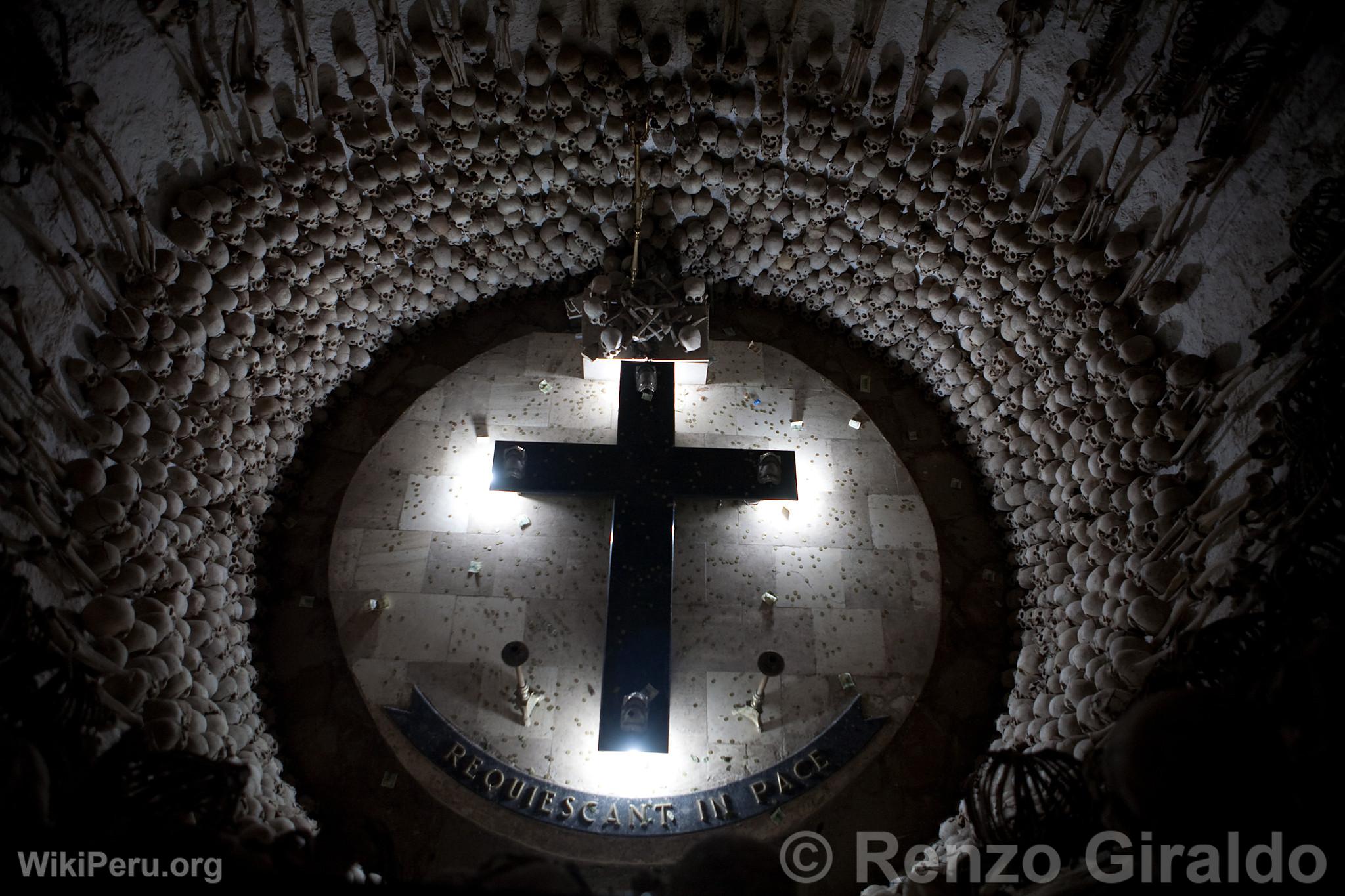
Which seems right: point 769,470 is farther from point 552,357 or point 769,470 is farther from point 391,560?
point 391,560

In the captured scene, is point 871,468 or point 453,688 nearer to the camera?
point 453,688

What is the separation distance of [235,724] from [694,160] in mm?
3989

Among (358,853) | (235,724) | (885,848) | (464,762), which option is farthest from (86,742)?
(885,848)

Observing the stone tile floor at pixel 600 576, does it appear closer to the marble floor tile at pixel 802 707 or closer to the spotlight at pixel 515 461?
the marble floor tile at pixel 802 707

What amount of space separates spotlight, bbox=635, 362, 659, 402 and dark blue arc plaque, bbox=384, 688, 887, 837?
2.21 metres

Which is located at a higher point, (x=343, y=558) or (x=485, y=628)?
(x=343, y=558)

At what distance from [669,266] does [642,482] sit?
173 centimetres

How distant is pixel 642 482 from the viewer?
15.7ft

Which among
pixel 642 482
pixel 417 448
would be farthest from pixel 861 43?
pixel 417 448

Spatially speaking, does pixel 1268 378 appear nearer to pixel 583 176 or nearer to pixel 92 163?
pixel 583 176

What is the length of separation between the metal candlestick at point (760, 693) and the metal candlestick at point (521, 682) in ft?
3.69

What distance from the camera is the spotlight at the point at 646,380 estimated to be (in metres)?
Answer: 5.02

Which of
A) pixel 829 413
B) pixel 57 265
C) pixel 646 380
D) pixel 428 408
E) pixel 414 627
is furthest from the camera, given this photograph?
pixel 829 413

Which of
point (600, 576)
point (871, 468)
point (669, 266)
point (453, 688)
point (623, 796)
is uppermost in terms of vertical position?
point (669, 266)
